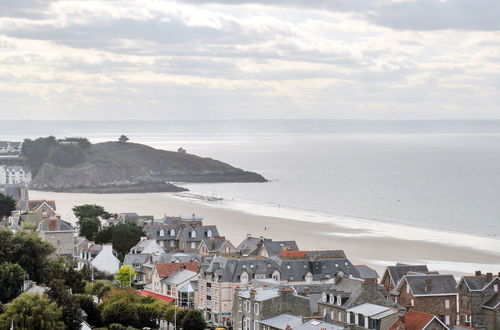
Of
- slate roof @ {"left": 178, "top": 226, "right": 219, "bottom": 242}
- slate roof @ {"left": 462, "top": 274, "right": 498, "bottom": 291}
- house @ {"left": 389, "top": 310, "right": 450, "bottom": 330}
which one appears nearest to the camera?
house @ {"left": 389, "top": 310, "right": 450, "bottom": 330}

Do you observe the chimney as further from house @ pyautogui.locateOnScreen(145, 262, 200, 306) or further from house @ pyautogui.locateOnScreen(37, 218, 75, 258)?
house @ pyautogui.locateOnScreen(37, 218, 75, 258)

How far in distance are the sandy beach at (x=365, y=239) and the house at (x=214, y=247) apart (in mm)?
12036

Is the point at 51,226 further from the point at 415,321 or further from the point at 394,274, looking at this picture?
the point at 415,321

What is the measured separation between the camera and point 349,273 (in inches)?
2442

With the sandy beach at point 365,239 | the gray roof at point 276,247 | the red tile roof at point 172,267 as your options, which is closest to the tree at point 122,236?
the sandy beach at point 365,239

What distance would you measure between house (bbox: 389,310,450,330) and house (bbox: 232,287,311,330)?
6716 millimetres

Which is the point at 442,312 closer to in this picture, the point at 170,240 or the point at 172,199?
the point at 170,240

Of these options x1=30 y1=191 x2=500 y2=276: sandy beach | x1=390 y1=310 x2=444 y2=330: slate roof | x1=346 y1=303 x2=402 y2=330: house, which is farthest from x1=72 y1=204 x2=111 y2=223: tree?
x1=390 y1=310 x2=444 y2=330: slate roof

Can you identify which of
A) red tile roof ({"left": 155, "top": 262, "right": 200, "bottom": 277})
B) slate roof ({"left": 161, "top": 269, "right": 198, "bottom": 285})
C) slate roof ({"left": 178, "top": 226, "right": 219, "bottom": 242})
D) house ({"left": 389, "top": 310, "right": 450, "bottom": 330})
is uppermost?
slate roof ({"left": 178, "top": 226, "right": 219, "bottom": 242})

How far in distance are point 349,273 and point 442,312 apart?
1251 cm

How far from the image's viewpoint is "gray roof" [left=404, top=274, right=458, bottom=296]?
5000cm

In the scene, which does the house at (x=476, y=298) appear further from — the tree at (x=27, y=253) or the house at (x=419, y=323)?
the tree at (x=27, y=253)

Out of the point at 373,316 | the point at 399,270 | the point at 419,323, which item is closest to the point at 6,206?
the point at 399,270

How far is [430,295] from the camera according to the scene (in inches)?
1962
